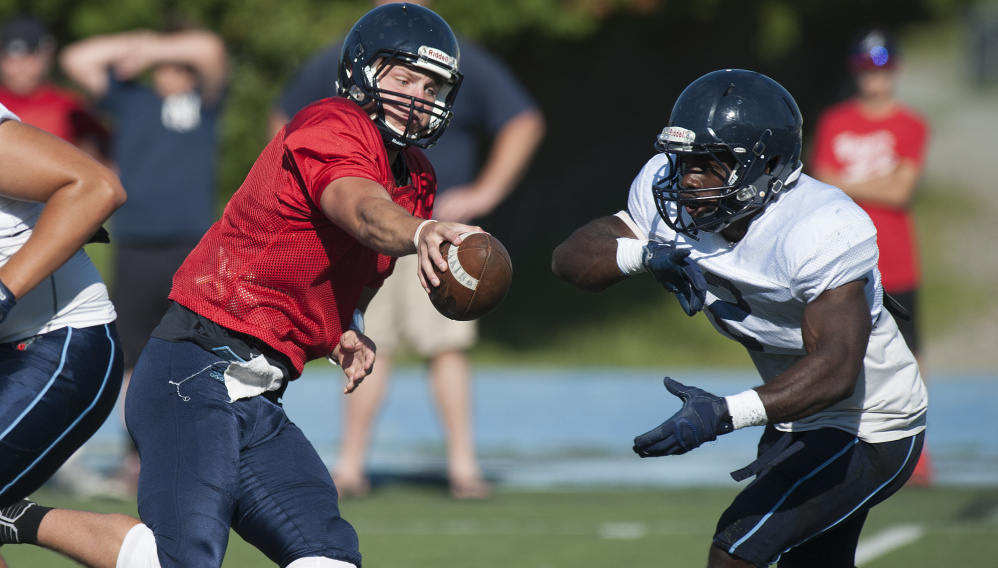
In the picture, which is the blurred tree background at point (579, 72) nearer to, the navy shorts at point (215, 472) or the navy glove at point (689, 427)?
the navy shorts at point (215, 472)

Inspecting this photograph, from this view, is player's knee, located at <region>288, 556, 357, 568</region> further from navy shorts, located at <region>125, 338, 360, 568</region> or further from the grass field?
the grass field

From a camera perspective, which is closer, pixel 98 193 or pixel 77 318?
pixel 98 193

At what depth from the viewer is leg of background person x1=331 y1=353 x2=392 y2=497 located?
214 inches

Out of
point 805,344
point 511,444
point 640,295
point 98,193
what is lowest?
point 640,295

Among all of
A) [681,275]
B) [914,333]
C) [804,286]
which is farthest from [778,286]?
[914,333]

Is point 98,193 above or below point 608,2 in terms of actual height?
above

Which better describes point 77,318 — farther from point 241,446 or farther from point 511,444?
point 511,444

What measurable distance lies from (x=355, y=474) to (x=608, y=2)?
6607 mm

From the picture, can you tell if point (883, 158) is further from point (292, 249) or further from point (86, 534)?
point (86, 534)

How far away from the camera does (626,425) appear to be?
315 inches

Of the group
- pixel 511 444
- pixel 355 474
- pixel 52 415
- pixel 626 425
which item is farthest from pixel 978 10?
pixel 52 415

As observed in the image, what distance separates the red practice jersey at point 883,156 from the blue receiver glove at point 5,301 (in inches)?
164

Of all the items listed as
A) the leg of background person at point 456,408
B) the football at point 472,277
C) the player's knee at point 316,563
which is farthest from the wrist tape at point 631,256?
the leg of background person at point 456,408

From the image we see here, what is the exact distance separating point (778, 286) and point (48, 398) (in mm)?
1858
